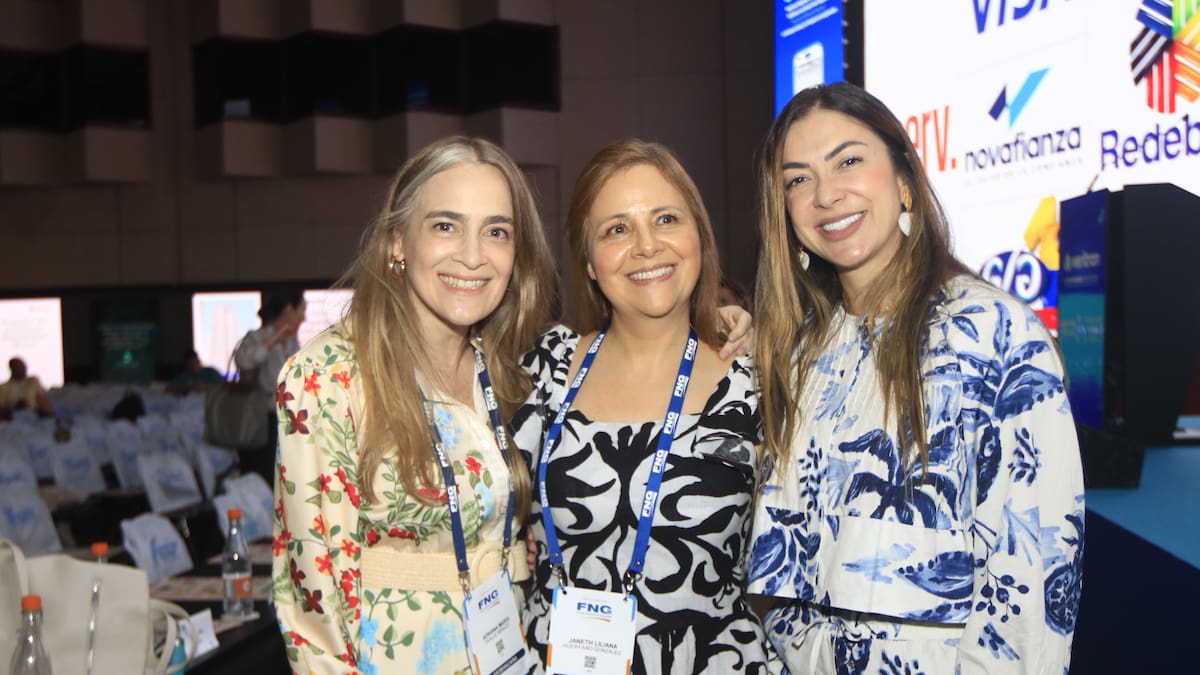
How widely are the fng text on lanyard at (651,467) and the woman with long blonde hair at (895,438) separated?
23cm

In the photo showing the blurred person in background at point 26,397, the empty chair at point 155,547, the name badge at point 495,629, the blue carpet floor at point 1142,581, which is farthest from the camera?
the blurred person in background at point 26,397

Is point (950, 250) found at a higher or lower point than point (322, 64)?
lower

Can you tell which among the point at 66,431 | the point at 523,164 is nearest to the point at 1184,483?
the point at 66,431

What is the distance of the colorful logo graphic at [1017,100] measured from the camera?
125 inches

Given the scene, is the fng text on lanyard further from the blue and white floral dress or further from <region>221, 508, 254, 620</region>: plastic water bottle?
<region>221, 508, 254, 620</region>: plastic water bottle

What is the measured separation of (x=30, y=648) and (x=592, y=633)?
113 cm

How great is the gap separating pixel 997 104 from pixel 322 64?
10.7 metres

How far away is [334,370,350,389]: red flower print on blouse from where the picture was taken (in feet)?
5.73

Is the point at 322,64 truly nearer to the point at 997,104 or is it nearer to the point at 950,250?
the point at 997,104

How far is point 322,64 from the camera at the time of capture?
12211 mm

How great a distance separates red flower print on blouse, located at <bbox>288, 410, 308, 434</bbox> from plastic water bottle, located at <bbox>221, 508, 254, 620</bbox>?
1.40 metres

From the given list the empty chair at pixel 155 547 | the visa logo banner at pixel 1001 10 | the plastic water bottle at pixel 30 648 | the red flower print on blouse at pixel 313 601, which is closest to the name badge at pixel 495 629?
the red flower print on blouse at pixel 313 601

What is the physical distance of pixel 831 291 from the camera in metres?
1.83

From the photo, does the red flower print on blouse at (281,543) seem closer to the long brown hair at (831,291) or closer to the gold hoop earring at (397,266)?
the gold hoop earring at (397,266)
